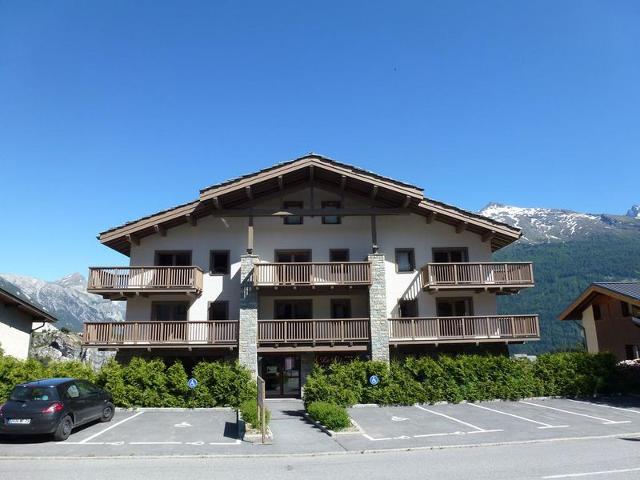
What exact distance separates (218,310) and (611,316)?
2690cm

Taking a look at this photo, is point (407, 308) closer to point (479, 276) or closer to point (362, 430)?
point (479, 276)

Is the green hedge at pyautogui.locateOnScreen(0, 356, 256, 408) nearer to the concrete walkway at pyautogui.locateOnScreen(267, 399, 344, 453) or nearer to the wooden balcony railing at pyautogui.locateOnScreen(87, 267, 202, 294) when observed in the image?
the concrete walkway at pyautogui.locateOnScreen(267, 399, 344, 453)

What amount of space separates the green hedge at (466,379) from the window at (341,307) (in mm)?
3580

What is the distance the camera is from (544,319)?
142750mm

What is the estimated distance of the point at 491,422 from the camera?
17.1 meters

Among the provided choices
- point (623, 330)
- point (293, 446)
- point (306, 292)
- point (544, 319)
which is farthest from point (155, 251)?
point (544, 319)

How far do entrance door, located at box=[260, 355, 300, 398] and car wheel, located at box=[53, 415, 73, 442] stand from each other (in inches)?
469

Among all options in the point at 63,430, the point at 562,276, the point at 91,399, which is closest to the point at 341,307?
the point at 91,399

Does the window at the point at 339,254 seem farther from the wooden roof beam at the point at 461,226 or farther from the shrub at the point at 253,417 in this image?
the shrub at the point at 253,417

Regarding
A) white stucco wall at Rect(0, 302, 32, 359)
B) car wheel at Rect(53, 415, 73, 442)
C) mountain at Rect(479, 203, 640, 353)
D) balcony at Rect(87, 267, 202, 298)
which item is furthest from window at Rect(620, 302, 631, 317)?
mountain at Rect(479, 203, 640, 353)

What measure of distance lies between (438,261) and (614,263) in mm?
181217

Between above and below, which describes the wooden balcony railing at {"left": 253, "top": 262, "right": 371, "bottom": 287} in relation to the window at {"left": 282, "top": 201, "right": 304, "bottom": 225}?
below

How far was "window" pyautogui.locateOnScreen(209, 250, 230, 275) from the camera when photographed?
26922 mm

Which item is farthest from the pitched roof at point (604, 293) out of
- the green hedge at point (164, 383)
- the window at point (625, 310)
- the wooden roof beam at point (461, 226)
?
the green hedge at point (164, 383)
